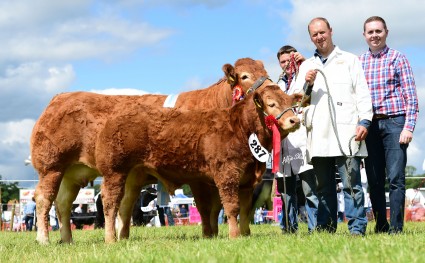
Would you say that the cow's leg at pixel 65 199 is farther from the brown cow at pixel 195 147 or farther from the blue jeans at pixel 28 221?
the blue jeans at pixel 28 221

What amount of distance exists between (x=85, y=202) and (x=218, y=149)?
75.0 ft

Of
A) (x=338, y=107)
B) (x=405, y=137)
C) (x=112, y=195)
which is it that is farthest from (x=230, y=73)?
(x=405, y=137)

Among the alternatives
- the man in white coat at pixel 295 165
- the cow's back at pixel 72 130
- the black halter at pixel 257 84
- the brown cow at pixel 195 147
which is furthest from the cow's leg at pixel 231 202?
the cow's back at pixel 72 130

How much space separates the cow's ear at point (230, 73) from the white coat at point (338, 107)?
1696 mm

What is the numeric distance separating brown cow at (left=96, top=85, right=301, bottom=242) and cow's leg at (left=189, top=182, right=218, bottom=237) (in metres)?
0.10

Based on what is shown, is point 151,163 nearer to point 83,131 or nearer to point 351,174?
point 83,131

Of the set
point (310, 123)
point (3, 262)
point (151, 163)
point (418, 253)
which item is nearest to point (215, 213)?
point (151, 163)

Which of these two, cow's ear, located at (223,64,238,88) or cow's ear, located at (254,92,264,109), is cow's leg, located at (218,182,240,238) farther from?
cow's ear, located at (223,64,238,88)

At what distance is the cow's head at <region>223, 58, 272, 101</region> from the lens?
8703 mm

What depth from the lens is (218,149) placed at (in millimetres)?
7297

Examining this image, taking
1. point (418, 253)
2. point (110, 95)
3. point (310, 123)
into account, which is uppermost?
point (110, 95)

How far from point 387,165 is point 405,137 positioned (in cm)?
44

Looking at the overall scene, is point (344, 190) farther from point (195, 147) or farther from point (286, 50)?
point (286, 50)

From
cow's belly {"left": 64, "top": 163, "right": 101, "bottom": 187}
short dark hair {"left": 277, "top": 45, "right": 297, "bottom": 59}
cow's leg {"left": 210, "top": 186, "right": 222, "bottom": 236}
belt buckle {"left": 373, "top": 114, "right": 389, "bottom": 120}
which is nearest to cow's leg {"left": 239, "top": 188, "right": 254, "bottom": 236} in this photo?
cow's leg {"left": 210, "top": 186, "right": 222, "bottom": 236}
